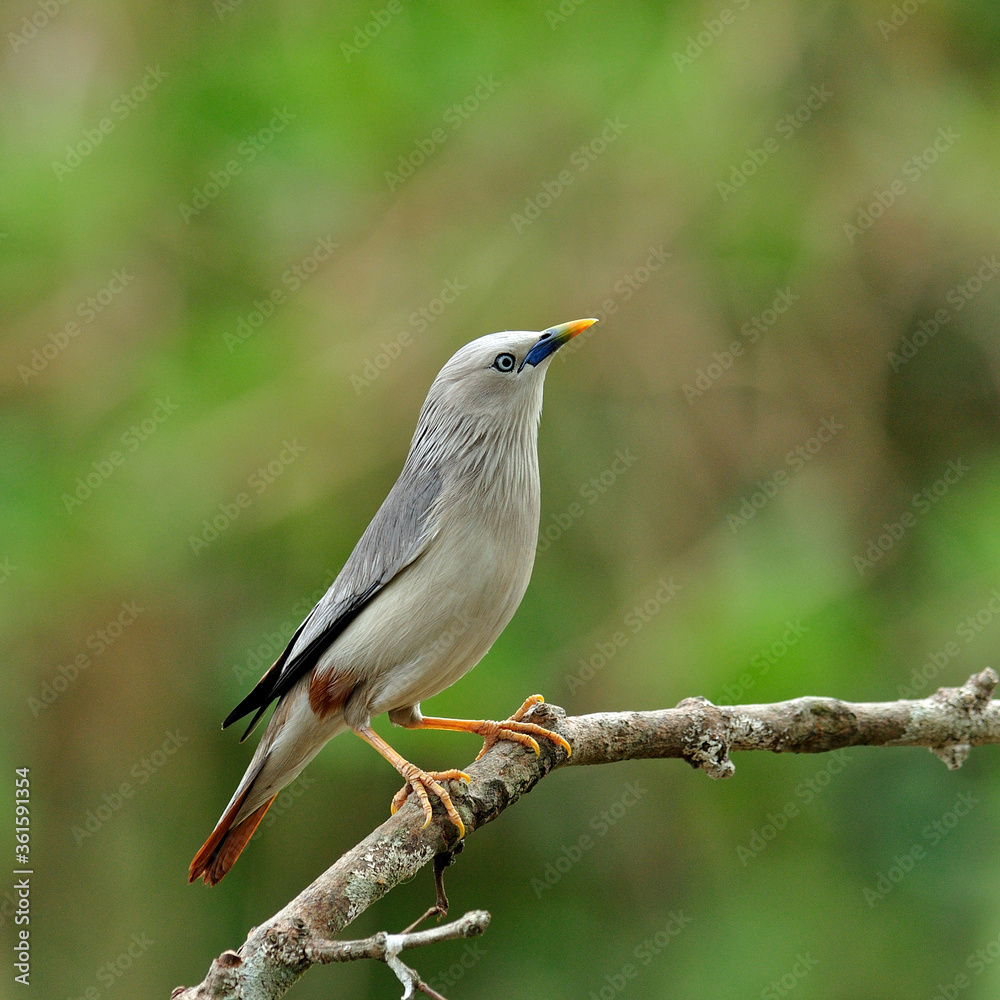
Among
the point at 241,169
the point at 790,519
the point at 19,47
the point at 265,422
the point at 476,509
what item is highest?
the point at 19,47

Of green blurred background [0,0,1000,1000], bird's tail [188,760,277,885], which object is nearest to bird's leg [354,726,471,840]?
bird's tail [188,760,277,885]

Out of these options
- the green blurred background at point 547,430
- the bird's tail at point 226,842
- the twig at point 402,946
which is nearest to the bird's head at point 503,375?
the bird's tail at point 226,842

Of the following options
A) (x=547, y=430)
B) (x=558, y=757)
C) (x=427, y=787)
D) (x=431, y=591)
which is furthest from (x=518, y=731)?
(x=547, y=430)

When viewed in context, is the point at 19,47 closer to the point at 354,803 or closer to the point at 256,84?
the point at 256,84

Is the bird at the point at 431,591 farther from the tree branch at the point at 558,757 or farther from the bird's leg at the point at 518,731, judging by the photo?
the tree branch at the point at 558,757

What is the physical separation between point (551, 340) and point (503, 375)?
0.19 meters

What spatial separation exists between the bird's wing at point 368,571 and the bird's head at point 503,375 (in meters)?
0.26

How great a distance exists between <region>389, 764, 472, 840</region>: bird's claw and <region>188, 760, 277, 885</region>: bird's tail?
0.61 m

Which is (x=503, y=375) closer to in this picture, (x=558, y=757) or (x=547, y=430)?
(x=558, y=757)

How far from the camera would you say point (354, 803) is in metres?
5.47

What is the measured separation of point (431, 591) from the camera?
10.2 feet

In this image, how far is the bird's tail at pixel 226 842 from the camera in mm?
3330

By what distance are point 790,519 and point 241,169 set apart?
11.9ft

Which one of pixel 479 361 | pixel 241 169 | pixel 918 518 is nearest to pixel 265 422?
pixel 241 169
